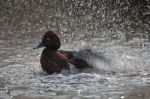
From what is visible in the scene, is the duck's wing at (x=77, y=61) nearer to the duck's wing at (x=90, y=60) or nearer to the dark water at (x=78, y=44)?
the duck's wing at (x=90, y=60)

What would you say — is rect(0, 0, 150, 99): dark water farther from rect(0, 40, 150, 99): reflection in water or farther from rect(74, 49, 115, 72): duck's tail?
rect(74, 49, 115, 72): duck's tail

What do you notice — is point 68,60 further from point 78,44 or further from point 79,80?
point 78,44

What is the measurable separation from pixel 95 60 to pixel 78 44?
2.55 meters

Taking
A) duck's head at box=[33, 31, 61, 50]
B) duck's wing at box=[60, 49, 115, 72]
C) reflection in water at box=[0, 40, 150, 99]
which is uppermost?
duck's head at box=[33, 31, 61, 50]

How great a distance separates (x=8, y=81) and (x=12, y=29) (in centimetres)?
582

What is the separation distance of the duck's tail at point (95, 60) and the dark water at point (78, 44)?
0.39 feet

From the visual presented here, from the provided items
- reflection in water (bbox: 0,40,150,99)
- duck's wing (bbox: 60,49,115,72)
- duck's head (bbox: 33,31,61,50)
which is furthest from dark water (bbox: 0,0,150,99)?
duck's head (bbox: 33,31,61,50)

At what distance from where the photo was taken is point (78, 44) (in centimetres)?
1077

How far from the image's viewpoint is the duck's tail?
26.7 ft

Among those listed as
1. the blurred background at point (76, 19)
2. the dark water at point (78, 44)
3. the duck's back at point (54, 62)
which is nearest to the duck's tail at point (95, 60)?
the dark water at point (78, 44)

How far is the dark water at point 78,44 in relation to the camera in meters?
6.79

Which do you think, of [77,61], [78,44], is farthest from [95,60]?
[78,44]

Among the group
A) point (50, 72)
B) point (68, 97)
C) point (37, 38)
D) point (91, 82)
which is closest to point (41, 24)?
point (37, 38)

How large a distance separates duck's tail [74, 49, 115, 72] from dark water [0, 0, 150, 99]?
12 cm
